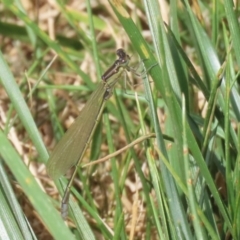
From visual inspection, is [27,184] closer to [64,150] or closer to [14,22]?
[64,150]

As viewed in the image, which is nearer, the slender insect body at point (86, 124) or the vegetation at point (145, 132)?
the vegetation at point (145, 132)

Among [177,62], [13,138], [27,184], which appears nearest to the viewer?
[27,184]

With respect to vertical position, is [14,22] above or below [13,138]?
above

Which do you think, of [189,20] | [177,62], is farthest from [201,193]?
[189,20]

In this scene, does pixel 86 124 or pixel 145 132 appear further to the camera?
pixel 86 124

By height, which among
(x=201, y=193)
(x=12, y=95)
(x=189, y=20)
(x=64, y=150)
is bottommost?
(x=201, y=193)

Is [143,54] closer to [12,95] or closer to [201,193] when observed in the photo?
[12,95]

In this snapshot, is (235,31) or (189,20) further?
(189,20)

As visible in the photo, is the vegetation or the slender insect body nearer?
the vegetation

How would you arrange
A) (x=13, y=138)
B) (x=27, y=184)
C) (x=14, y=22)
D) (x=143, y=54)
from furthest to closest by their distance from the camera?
1. (x=14, y=22)
2. (x=13, y=138)
3. (x=143, y=54)
4. (x=27, y=184)
